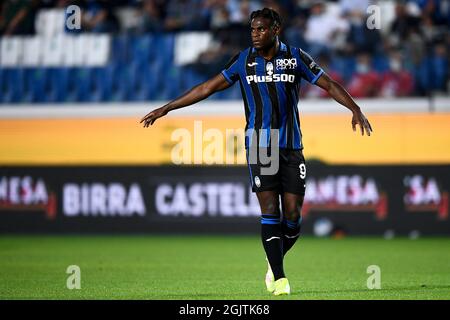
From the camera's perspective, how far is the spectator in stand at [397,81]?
16984mm

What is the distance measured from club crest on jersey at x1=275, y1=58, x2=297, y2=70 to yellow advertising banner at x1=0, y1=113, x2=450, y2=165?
8131 millimetres

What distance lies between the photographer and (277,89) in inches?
332

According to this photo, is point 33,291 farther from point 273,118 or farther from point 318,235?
point 318,235

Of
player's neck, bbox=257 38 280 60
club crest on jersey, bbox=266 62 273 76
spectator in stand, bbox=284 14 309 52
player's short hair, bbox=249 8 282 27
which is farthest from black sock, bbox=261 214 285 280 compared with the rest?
spectator in stand, bbox=284 14 309 52

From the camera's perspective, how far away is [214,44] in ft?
59.4

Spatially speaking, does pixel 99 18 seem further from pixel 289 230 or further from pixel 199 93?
pixel 289 230

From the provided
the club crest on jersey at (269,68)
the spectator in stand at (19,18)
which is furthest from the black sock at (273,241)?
the spectator in stand at (19,18)

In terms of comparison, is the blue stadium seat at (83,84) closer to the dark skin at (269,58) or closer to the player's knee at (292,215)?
the dark skin at (269,58)

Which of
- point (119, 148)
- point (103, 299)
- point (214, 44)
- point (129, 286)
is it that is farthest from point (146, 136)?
point (103, 299)

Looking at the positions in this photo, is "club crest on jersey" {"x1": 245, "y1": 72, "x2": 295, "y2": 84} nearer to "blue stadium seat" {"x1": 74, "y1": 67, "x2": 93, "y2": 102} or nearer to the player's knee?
the player's knee

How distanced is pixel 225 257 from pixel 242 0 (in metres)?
7.15

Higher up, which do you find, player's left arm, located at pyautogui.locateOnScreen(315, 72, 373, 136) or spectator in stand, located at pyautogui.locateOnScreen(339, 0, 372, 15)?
spectator in stand, located at pyautogui.locateOnScreen(339, 0, 372, 15)

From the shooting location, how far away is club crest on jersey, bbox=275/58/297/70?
8.41 m

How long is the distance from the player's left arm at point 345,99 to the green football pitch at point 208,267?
4.47ft
